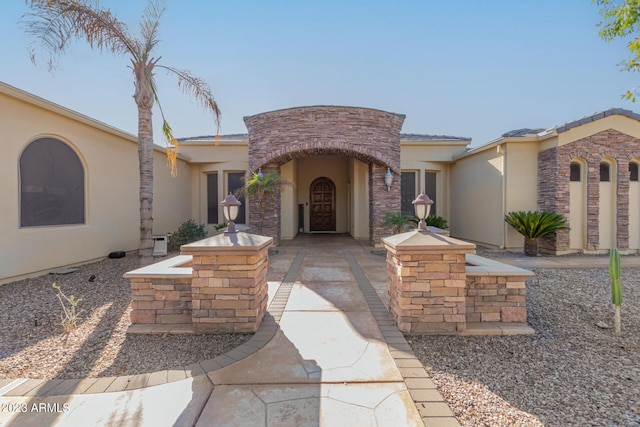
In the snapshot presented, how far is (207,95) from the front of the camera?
290 inches

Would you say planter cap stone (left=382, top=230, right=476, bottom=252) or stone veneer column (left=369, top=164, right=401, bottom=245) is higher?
stone veneer column (left=369, top=164, right=401, bottom=245)

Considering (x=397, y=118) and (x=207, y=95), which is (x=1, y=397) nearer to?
(x=207, y=95)

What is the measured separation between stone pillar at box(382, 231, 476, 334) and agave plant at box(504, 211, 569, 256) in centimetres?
645

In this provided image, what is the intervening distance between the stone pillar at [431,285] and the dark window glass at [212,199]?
34.8 feet

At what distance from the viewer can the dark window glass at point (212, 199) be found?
489 inches

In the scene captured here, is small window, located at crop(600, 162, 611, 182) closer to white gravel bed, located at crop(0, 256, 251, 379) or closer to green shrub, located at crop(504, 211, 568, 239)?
green shrub, located at crop(504, 211, 568, 239)

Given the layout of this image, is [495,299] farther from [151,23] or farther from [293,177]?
[293,177]

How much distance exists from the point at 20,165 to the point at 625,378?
10.1 m

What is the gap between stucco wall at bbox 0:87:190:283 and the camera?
223 inches

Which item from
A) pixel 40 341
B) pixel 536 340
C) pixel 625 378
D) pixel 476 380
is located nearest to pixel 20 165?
pixel 40 341

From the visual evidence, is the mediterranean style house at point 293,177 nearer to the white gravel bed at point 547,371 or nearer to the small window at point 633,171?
the small window at point 633,171

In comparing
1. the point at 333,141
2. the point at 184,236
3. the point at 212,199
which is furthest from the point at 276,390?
the point at 212,199

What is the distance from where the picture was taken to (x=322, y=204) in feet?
45.0

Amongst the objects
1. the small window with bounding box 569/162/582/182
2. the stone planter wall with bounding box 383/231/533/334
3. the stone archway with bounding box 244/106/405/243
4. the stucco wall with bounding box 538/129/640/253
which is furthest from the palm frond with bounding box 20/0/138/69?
the small window with bounding box 569/162/582/182
